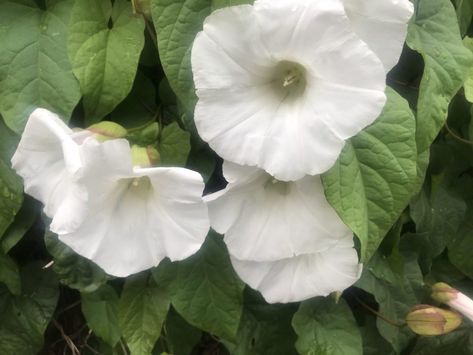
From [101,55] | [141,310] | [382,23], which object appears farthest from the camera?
[141,310]

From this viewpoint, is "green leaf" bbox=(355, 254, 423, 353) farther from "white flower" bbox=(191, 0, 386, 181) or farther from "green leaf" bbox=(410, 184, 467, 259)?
"white flower" bbox=(191, 0, 386, 181)

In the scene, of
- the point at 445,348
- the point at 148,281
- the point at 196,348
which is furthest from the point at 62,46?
the point at 445,348

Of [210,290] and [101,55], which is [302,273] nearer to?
[210,290]

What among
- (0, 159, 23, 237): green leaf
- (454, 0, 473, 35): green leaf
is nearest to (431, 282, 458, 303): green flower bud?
(454, 0, 473, 35): green leaf

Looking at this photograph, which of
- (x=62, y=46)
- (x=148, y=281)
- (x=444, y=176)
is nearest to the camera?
(x=62, y=46)

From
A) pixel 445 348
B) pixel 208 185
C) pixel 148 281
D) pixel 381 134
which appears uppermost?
pixel 381 134

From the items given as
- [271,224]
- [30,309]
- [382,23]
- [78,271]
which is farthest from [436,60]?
[30,309]

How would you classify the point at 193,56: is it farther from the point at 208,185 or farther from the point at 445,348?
A: the point at 445,348
